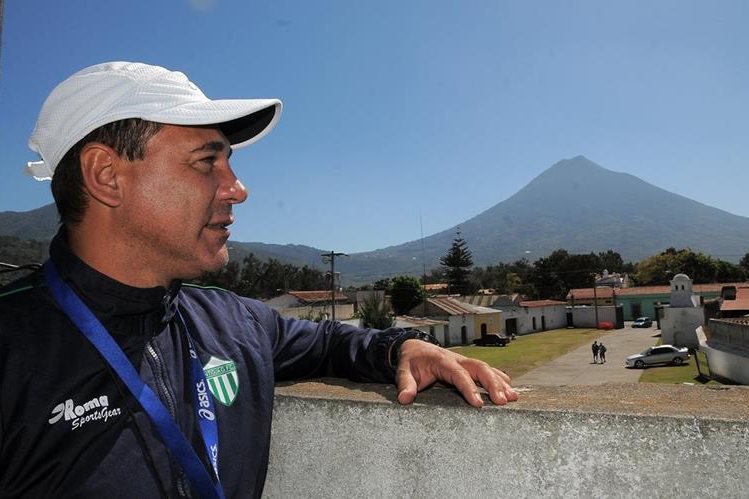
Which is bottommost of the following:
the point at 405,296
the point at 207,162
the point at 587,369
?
the point at 587,369

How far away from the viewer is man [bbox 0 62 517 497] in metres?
1.14

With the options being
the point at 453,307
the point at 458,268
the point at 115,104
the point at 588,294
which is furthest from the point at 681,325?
the point at 115,104

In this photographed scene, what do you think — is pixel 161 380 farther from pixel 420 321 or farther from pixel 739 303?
pixel 420 321

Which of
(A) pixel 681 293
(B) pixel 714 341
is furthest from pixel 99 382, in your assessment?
(A) pixel 681 293

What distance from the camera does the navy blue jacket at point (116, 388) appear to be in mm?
1104

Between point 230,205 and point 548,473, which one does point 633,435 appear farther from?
point 230,205

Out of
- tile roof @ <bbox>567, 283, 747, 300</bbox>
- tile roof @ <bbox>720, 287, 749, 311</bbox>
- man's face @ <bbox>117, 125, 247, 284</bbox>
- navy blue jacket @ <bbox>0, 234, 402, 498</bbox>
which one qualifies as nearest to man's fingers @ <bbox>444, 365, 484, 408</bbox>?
navy blue jacket @ <bbox>0, 234, 402, 498</bbox>

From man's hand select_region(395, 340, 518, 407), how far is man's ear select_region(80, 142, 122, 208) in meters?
1.05

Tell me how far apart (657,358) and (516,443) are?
97.4 feet

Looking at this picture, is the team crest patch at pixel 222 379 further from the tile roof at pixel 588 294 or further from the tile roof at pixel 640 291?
the tile roof at pixel 640 291

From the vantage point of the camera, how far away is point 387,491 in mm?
1657

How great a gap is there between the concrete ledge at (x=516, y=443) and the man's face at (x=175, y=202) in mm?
Result: 715

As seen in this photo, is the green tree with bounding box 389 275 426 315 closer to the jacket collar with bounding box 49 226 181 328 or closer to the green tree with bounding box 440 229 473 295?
the green tree with bounding box 440 229 473 295

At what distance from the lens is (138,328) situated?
1.37 meters
